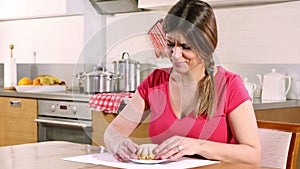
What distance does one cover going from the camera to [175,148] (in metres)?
1.66

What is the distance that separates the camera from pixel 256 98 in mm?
3391

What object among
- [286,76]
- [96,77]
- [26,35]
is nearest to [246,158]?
[286,76]

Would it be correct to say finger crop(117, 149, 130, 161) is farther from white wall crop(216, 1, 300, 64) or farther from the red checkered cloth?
white wall crop(216, 1, 300, 64)

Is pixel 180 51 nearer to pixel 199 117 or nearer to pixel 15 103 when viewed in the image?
pixel 199 117

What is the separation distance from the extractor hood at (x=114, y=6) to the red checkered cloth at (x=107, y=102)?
83 cm

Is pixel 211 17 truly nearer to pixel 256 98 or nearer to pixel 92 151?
pixel 92 151

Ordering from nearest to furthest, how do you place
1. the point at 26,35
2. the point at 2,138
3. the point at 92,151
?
the point at 92,151
the point at 2,138
the point at 26,35

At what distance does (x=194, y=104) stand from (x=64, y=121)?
1.99m

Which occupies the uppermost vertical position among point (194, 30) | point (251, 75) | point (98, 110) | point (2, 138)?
point (194, 30)

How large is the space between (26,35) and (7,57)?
0.31 metres

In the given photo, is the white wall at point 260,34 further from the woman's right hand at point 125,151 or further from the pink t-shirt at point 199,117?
the woman's right hand at point 125,151

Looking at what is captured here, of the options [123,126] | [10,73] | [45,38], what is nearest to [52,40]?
[45,38]

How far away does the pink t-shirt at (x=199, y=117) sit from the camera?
6.19 feet

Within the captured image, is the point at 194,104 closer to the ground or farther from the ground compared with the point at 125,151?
farther from the ground
